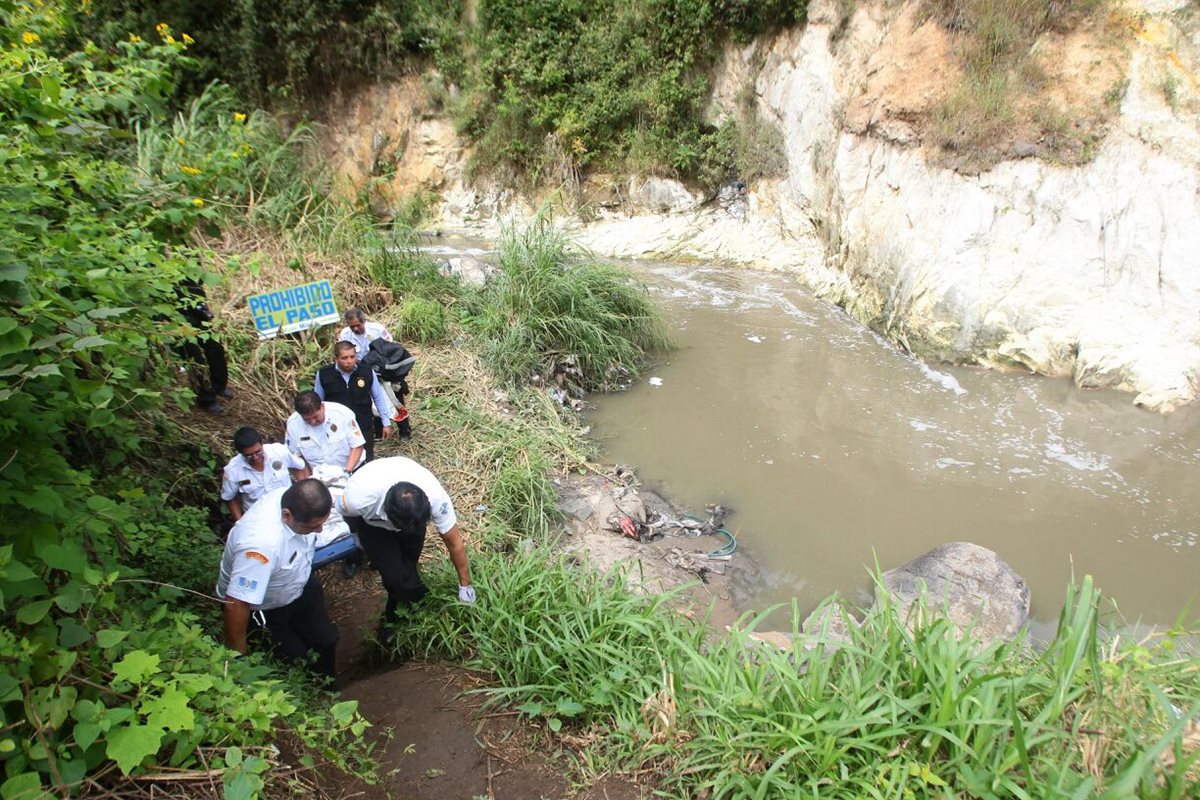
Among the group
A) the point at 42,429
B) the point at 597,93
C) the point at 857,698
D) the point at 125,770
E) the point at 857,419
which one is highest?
the point at 597,93

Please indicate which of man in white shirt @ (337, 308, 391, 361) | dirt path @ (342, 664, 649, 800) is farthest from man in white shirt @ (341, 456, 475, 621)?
man in white shirt @ (337, 308, 391, 361)

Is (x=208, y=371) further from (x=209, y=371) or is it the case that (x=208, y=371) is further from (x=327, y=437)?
(x=327, y=437)

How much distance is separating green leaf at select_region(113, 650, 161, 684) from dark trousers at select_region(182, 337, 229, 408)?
3.58m

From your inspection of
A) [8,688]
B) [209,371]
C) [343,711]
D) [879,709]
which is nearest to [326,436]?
[209,371]

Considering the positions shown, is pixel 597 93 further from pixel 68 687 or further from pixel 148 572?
pixel 68 687

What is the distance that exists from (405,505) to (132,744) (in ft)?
4.61

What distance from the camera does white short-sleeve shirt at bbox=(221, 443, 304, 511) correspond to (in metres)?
3.65

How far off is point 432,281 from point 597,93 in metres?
9.01

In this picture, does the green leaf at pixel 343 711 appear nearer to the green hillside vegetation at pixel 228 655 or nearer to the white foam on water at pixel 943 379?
the green hillside vegetation at pixel 228 655

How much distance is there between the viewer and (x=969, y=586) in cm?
410

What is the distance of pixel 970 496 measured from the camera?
5.52m

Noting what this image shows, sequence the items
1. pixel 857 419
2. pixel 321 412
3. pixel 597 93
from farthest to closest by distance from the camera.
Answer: pixel 597 93, pixel 857 419, pixel 321 412

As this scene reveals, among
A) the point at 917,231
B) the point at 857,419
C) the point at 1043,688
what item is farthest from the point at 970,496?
the point at 917,231

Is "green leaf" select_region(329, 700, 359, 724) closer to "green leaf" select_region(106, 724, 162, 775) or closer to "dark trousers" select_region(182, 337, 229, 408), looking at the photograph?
"green leaf" select_region(106, 724, 162, 775)
